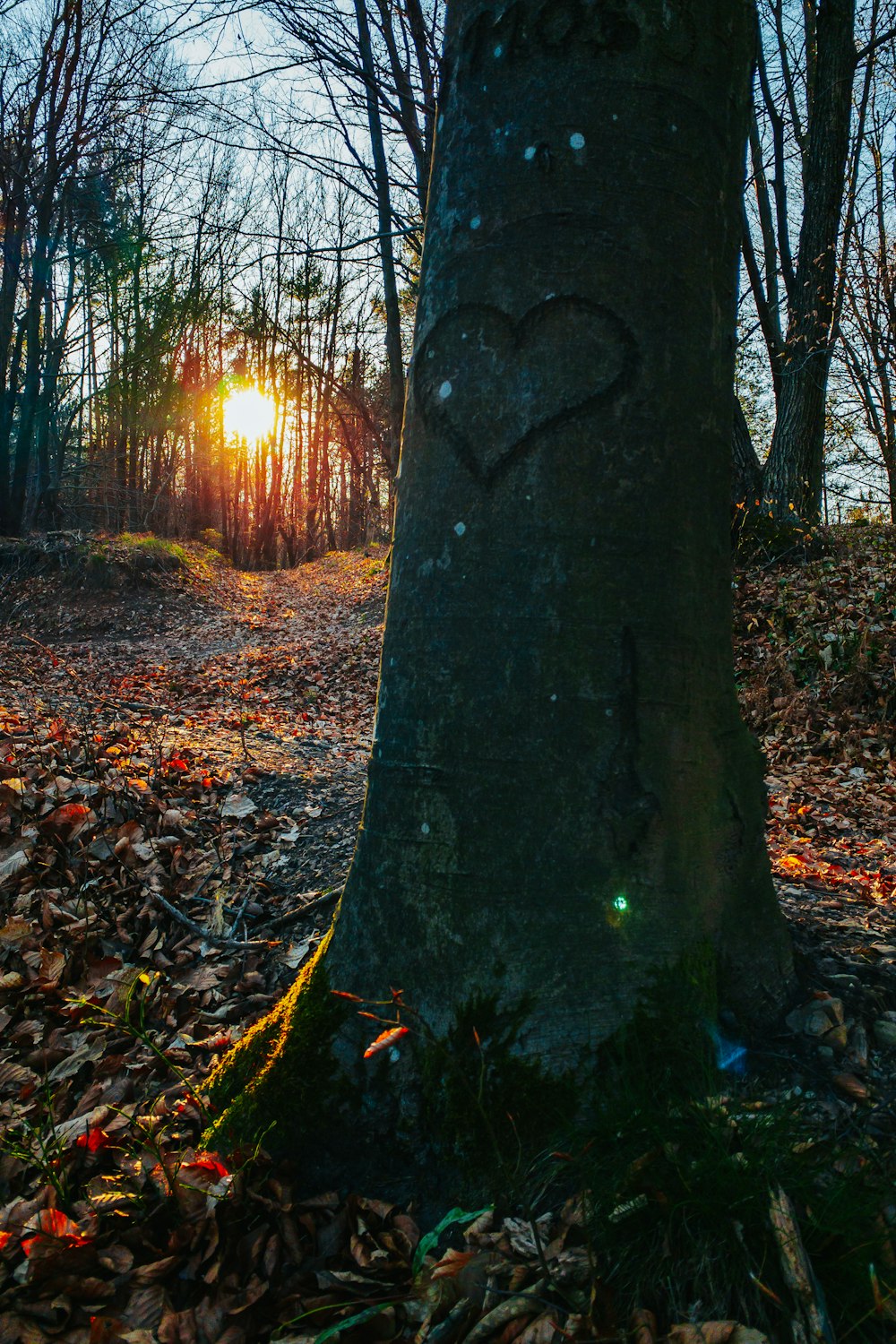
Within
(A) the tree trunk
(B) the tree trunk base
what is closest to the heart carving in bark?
(B) the tree trunk base

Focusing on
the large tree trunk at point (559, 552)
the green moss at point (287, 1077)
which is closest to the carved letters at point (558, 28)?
the large tree trunk at point (559, 552)

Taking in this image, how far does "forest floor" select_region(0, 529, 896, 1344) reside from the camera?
1362 millimetres

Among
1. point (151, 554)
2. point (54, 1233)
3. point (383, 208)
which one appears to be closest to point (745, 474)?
point (383, 208)

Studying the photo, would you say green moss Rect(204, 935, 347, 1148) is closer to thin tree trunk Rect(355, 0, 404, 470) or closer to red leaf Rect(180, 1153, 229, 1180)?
red leaf Rect(180, 1153, 229, 1180)

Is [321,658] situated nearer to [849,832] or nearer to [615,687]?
[849,832]

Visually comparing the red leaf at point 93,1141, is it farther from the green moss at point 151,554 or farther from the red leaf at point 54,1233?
the green moss at point 151,554

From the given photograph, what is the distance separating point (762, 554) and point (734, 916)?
265 inches

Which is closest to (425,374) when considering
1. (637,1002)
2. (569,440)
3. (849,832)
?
(569,440)

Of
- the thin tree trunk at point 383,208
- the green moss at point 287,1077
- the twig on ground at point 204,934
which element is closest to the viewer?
the green moss at point 287,1077

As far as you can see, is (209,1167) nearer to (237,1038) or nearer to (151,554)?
(237,1038)

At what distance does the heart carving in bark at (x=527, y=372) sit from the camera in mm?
1695

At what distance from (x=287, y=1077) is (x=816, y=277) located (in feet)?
30.3

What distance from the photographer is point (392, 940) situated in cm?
183

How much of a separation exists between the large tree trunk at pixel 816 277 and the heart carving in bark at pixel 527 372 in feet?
23.7
